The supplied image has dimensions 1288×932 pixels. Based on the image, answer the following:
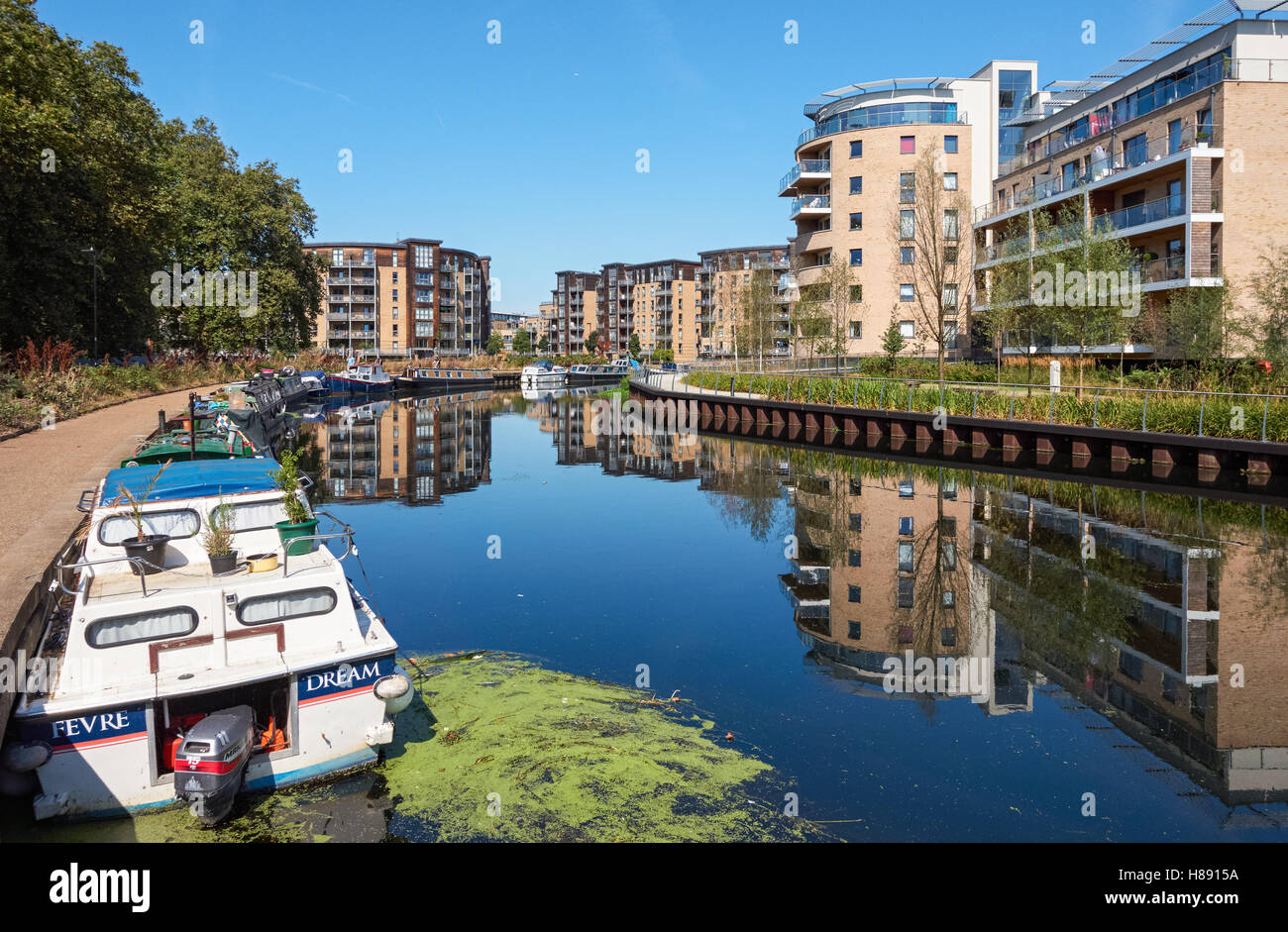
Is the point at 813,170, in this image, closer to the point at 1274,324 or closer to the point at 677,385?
the point at 677,385

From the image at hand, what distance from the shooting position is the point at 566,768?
827cm

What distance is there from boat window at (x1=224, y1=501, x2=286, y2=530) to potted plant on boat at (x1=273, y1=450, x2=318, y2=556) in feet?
0.45

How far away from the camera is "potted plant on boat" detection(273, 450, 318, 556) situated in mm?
9586

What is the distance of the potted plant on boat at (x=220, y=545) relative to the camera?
914 centimetres

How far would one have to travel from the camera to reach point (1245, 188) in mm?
34375

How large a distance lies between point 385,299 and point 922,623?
113083mm

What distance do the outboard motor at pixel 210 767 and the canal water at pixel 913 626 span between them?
883mm

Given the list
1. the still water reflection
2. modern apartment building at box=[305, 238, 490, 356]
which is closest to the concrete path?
the still water reflection

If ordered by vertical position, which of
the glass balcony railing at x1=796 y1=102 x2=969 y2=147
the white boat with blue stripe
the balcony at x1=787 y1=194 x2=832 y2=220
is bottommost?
the white boat with blue stripe

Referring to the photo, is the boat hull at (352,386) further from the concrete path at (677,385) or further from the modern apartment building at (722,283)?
the modern apartment building at (722,283)

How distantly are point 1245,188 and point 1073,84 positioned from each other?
941 inches

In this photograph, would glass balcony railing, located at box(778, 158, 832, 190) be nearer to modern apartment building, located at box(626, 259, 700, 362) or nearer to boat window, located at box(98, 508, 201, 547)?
boat window, located at box(98, 508, 201, 547)

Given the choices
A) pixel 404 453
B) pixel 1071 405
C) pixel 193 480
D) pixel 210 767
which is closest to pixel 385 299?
pixel 404 453
